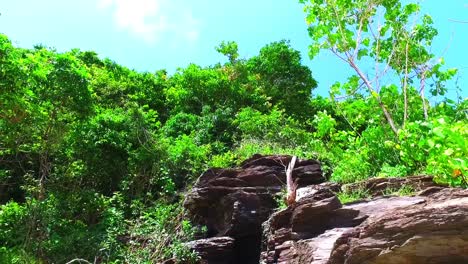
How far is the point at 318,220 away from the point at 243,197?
3.70 metres

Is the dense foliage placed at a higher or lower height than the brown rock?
higher

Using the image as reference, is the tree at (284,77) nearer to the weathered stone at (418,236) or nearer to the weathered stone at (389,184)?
the weathered stone at (389,184)

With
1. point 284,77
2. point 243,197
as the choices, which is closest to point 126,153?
point 243,197

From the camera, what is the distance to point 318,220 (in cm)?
823

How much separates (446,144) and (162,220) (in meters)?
7.98

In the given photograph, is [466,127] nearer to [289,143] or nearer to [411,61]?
[411,61]

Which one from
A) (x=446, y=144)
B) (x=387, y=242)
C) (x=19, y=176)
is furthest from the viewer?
(x=19, y=176)

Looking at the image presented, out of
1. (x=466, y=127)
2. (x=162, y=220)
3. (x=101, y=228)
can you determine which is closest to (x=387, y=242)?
(x=466, y=127)

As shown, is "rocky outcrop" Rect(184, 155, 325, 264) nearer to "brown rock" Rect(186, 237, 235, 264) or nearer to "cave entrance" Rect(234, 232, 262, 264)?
"cave entrance" Rect(234, 232, 262, 264)

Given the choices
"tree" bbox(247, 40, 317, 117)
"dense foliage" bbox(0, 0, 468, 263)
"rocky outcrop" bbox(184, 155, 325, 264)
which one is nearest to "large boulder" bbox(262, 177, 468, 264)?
"dense foliage" bbox(0, 0, 468, 263)

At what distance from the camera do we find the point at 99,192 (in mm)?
15031

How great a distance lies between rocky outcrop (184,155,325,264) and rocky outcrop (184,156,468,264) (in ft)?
0.08

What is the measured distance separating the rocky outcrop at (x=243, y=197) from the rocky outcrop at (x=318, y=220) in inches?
0.9

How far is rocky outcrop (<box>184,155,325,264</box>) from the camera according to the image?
37.6ft
